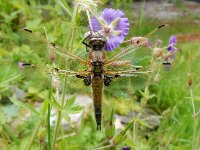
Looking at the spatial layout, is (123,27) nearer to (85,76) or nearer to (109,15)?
(109,15)

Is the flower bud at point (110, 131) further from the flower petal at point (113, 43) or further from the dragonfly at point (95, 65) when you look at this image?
the flower petal at point (113, 43)

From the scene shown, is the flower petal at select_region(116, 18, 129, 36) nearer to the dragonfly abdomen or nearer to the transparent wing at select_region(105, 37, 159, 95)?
the transparent wing at select_region(105, 37, 159, 95)

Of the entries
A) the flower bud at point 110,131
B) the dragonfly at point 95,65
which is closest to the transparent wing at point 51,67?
the dragonfly at point 95,65

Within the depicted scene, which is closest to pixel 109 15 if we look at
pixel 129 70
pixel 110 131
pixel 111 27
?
pixel 111 27

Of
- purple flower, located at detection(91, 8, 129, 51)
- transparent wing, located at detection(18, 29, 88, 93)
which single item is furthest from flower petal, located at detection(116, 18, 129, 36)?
transparent wing, located at detection(18, 29, 88, 93)

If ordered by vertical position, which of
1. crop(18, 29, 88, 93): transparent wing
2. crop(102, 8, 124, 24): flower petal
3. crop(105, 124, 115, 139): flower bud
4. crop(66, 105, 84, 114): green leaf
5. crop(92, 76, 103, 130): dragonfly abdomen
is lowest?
crop(105, 124, 115, 139): flower bud

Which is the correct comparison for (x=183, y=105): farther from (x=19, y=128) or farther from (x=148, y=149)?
(x=19, y=128)
